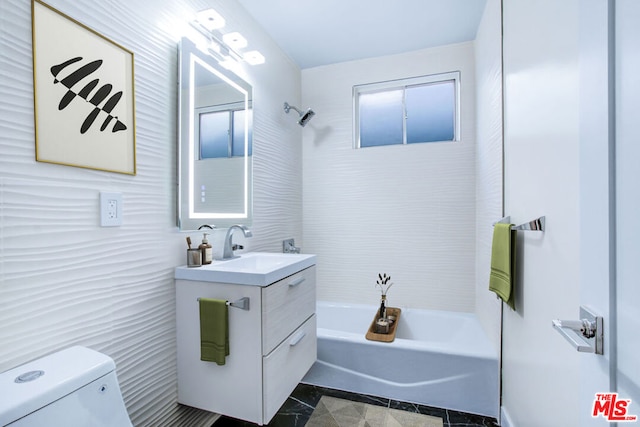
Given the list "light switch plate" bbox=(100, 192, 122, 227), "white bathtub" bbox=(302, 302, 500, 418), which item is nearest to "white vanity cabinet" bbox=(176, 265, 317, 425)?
"light switch plate" bbox=(100, 192, 122, 227)

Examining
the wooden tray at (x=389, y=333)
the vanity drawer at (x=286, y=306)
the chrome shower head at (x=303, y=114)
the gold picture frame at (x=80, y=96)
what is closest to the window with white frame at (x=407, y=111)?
the chrome shower head at (x=303, y=114)

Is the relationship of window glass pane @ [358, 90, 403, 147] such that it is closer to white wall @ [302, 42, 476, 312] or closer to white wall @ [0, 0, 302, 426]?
white wall @ [302, 42, 476, 312]

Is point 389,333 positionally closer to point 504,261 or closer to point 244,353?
point 504,261

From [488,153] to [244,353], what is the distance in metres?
1.94

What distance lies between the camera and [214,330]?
4.22 feet

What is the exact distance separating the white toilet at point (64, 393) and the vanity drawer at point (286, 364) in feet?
1.78

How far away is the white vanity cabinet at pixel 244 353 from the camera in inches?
49.9

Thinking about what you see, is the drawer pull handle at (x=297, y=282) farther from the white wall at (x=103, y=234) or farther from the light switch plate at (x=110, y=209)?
the light switch plate at (x=110, y=209)

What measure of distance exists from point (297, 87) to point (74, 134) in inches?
85.4

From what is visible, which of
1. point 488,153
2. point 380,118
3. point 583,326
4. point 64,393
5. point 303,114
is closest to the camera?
point 583,326

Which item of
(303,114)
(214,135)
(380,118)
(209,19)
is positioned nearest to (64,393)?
(214,135)

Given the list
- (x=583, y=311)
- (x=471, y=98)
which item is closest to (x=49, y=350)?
(x=583, y=311)

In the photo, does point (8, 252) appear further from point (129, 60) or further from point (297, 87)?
point (297, 87)

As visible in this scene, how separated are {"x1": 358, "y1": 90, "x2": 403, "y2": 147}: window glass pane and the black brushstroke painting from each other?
6.86ft
